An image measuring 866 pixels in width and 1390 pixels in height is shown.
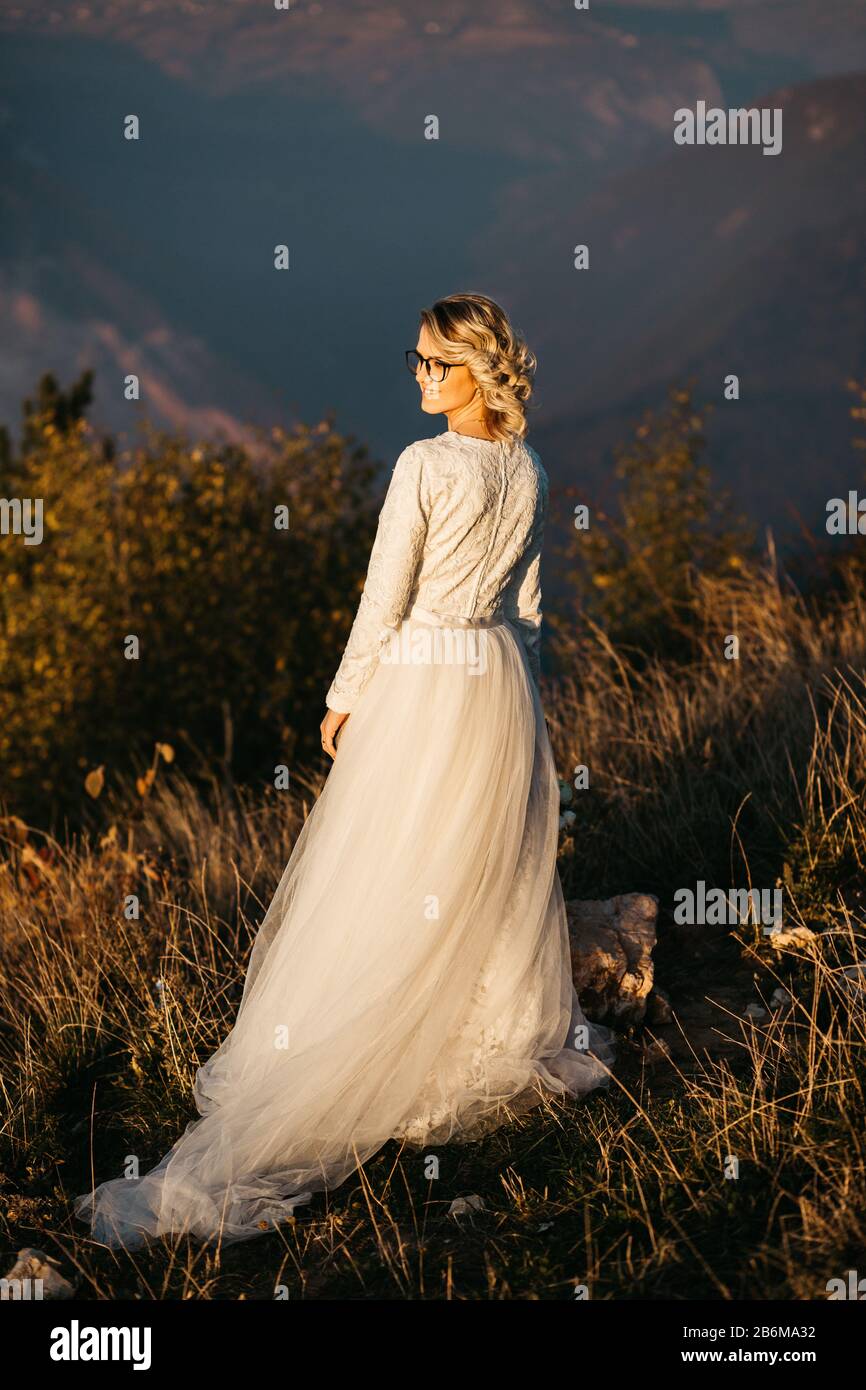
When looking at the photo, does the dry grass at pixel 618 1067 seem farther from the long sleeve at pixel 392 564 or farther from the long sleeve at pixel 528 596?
the long sleeve at pixel 392 564

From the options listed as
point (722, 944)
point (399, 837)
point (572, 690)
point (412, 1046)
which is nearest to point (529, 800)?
point (399, 837)

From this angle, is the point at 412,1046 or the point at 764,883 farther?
the point at 764,883

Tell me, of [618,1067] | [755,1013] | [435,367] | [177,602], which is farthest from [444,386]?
[177,602]

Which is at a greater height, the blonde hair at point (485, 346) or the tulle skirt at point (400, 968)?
the blonde hair at point (485, 346)

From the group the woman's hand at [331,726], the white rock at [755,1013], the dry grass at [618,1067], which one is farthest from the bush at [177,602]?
the woman's hand at [331,726]

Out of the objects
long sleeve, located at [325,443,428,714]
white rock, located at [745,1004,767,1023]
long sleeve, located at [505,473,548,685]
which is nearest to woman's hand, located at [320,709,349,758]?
→ long sleeve, located at [325,443,428,714]

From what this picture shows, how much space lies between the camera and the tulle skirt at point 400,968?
328 centimetres

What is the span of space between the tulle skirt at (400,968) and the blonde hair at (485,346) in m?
0.62

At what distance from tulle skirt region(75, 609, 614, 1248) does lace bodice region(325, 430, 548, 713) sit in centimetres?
8

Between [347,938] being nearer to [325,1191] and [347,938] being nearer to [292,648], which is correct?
[325,1191]

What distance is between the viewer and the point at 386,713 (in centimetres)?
339

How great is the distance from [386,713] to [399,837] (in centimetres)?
34

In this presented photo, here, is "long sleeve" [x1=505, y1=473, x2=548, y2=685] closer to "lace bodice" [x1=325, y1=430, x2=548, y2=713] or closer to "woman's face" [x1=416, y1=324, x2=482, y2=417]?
"lace bodice" [x1=325, y1=430, x2=548, y2=713]

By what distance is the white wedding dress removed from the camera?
10.6ft
